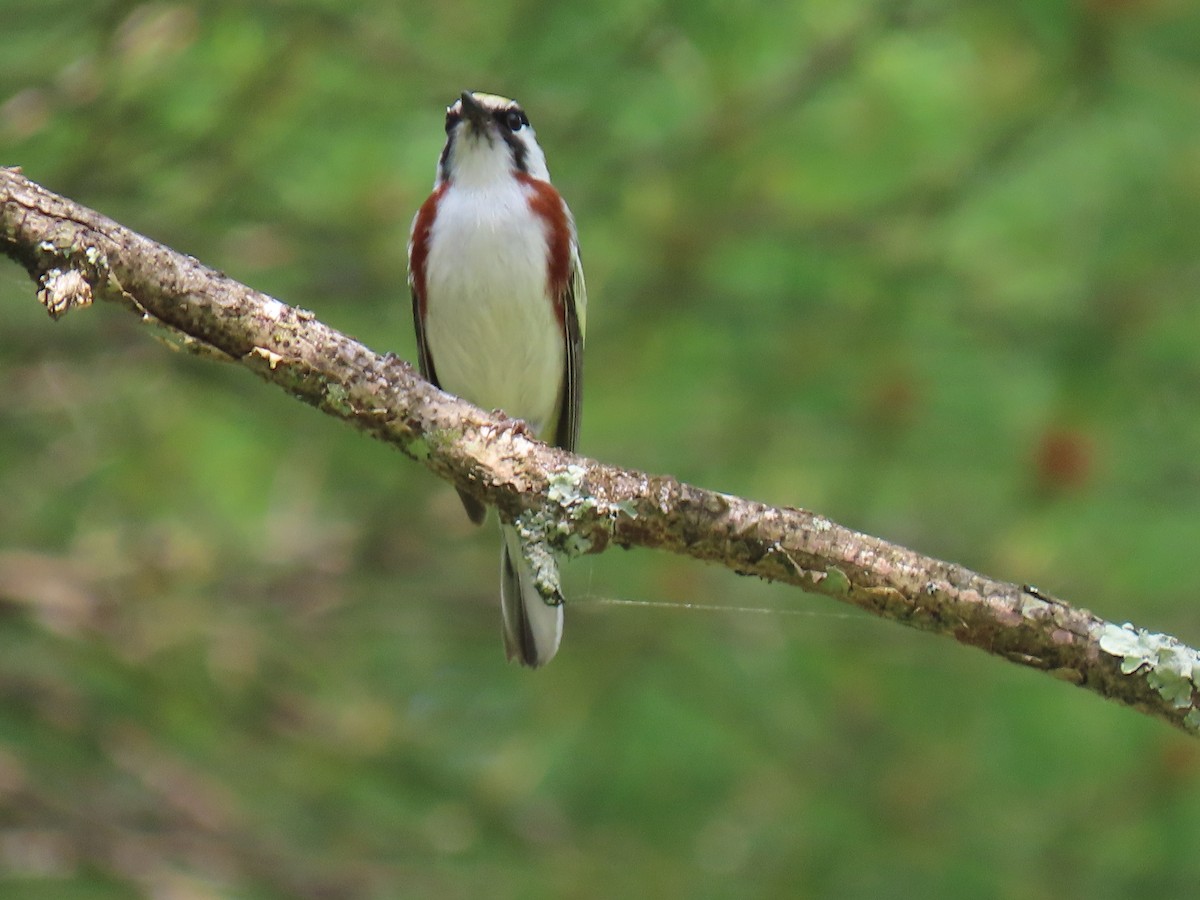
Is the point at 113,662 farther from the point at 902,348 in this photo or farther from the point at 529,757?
the point at 902,348

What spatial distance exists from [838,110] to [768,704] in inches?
72.4

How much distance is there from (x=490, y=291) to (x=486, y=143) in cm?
42

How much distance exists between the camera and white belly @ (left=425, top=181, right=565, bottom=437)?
416 cm

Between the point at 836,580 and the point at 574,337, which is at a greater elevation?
the point at 574,337

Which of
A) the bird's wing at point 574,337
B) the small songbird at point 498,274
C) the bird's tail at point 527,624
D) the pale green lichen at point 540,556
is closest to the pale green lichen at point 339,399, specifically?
the pale green lichen at point 540,556

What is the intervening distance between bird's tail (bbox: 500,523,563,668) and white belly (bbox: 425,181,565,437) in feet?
1.70

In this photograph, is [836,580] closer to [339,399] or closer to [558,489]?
[558,489]

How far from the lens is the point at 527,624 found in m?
3.92

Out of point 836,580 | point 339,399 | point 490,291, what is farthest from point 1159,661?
point 490,291

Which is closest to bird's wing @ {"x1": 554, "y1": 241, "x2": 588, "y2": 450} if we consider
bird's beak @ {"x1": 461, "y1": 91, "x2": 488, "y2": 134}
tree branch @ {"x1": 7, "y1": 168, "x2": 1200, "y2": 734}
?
bird's beak @ {"x1": 461, "y1": 91, "x2": 488, "y2": 134}

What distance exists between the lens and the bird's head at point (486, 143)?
4.15 meters

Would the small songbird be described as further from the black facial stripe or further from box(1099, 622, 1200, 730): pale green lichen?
box(1099, 622, 1200, 730): pale green lichen

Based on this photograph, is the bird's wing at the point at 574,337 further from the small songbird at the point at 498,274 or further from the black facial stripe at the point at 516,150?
the black facial stripe at the point at 516,150

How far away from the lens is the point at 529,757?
4.97 metres
